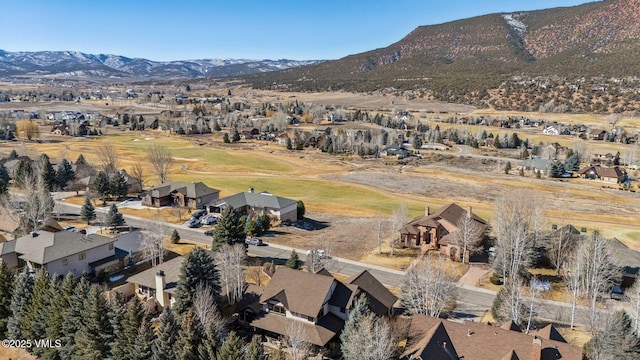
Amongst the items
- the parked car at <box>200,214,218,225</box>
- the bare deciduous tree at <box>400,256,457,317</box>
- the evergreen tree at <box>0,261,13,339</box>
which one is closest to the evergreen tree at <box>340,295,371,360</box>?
the bare deciduous tree at <box>400,256,457,317</box>

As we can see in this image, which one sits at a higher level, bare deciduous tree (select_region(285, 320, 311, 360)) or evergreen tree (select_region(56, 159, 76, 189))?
evergreen tree (select_region(56, 159, 76, 189))

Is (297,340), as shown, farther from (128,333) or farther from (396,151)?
(396,151)

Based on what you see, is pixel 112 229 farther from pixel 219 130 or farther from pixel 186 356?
pixel 219 130

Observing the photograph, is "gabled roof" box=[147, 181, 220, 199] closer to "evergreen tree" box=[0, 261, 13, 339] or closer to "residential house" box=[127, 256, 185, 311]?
"residential house" box=[127, 256, 185, 311]

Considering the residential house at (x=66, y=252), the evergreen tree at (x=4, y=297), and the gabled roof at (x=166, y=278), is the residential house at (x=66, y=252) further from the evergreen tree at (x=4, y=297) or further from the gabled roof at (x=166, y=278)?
the gabled roof at (x=166, y=278)

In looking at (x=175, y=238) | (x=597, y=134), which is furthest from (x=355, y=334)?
(x=597, y=134)

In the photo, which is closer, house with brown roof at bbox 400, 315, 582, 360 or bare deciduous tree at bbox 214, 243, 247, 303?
house with brown roof at bbox 400, 315, 582, 360
